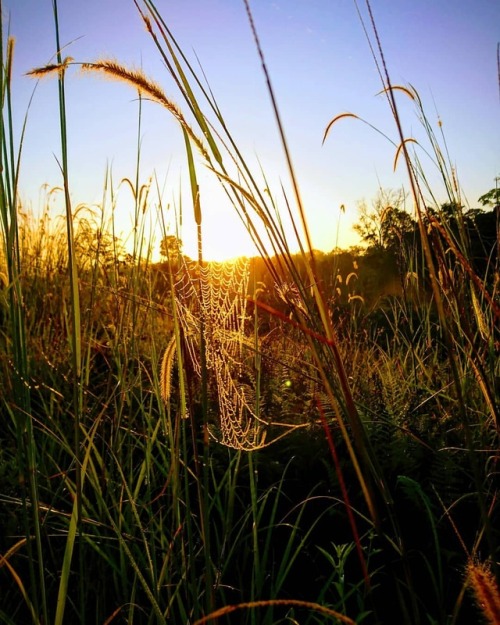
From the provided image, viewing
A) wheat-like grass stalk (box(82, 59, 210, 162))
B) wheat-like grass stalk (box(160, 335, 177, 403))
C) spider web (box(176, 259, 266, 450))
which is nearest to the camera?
wheat-like grass stalk (box(82, 59, 210, 162))

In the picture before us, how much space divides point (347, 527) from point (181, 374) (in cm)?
101

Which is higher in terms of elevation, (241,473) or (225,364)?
(225,364)

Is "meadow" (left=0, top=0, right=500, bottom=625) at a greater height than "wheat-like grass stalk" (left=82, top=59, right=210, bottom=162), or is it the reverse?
"wheat-like grass stalk" (left=82, top=59, right=210, bottom=162)

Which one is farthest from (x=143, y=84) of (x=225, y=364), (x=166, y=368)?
(x=225, y=364)

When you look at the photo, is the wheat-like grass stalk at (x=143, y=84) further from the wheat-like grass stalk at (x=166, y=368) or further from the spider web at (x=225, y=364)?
the spider web at (x=225, y=364)

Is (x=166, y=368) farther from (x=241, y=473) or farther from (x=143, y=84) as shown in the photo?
(x=241, y=473)

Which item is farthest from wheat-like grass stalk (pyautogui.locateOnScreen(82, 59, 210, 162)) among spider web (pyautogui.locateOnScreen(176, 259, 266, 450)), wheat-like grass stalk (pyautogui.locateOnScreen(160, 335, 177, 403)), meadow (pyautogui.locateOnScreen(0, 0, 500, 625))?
spider web (pyautogui.locateOnScreen(176, 259, 266, 450))

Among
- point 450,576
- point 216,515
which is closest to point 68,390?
point 216,515

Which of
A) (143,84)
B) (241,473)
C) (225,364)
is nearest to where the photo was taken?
(143,84)

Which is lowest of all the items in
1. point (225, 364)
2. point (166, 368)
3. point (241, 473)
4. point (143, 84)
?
point (241, 473)

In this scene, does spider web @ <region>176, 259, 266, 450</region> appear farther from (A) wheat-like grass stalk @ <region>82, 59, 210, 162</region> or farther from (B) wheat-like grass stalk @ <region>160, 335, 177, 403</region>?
(A) wheat-like grass stalk @ <region>82, 59, 210, 162</region>

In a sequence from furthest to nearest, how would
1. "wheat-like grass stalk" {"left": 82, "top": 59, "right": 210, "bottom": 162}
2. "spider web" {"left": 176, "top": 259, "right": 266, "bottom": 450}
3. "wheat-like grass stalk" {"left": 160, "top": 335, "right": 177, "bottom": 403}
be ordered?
"spider web" {"left": 176, "top": 259, "right": 266, "bottom": 450} → "wheat-like grass stalk" {"left": 160, "top": 335, "right": 177, "bottom": 403} → "wheat-like grass stalk" {"left": 82, "top": 59, "right": 210, "bottom": 162}

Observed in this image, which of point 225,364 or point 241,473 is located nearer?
point 225,364

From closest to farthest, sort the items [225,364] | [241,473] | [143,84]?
[143,84], [225,364], [241,473]
